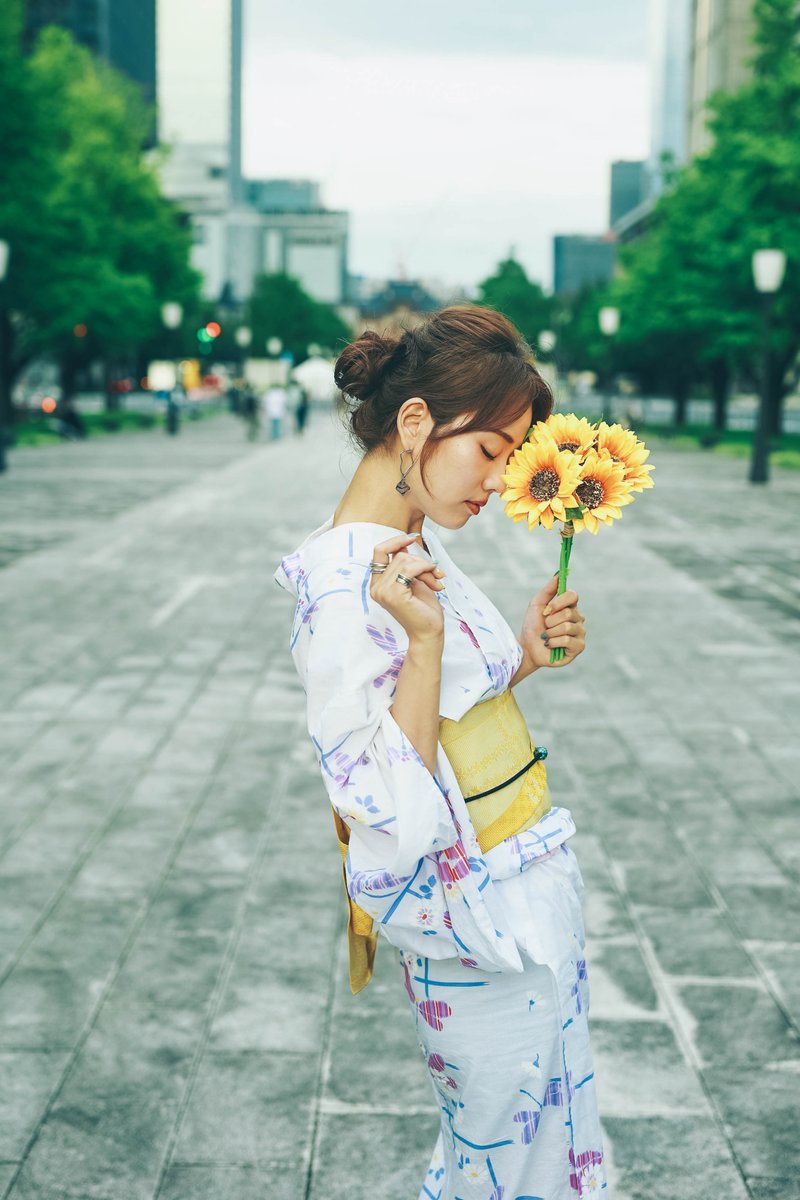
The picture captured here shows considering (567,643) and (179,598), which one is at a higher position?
(567,643)

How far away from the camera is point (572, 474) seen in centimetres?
215

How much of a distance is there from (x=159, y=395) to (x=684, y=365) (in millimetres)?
38124

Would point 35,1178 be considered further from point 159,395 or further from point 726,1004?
point 159,395

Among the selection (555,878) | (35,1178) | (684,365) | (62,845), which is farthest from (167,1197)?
(684,365)

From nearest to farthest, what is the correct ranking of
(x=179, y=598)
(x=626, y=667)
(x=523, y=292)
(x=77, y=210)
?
(x=626, y=667) → (x=179, y=598) → (x=77, y=210) → (x=523, y=292)

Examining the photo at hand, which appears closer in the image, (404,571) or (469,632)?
(404,571)

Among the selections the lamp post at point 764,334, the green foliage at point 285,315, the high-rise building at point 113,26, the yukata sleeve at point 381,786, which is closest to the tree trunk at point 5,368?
the lamp post at point 764,334

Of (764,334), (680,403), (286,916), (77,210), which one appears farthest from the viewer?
(680,403)

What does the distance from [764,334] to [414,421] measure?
76.9ft

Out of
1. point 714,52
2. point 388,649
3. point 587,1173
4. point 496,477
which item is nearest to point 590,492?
point 496,477

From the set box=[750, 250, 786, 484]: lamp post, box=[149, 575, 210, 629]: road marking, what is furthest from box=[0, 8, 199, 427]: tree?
box=[149, 575, 210, 629]: road marking

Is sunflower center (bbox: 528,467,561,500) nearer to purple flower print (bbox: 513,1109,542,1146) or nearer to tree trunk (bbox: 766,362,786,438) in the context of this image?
purple flower print (bbox: 513,1109,542,1146)

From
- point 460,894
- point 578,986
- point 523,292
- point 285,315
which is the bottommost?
point 578,986

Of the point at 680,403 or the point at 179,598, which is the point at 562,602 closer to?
the point at 179,598
